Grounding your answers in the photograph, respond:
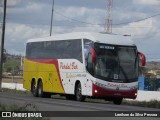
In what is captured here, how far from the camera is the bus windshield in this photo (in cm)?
3088

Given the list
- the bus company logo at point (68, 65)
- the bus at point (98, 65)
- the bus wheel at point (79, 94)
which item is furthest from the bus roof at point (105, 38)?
the bus wheel at point (79, 94)

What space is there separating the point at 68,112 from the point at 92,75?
9674 millimetres

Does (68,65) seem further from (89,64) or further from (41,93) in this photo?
(41,93)

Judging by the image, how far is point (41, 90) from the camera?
126 feet

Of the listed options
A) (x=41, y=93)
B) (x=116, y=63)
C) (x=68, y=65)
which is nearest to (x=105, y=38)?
(x=116, y=63)

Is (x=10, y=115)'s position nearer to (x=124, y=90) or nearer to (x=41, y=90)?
(x=124, y=90)

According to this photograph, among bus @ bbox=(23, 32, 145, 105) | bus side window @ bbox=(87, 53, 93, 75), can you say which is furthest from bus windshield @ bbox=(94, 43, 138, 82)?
bus side window @ bbox=(87, 53, 93, 75)

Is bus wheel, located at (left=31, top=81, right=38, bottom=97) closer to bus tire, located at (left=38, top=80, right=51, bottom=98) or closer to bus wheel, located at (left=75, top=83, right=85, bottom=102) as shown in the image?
bus tire, located at (left=38, top=80, right=51, bottom=98)

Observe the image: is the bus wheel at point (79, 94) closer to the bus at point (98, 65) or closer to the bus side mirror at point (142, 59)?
the bus at point (98, 65)

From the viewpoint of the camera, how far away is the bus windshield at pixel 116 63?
30875mm

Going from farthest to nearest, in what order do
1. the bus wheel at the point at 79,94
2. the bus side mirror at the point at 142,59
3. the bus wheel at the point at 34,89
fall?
1. the bus wheel at the point at 34,89
2. the bus wheel at the point at 79,94
3. the bus side mirror at the point at 142,59

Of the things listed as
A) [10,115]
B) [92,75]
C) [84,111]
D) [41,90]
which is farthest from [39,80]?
[10,115]

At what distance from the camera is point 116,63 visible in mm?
31094

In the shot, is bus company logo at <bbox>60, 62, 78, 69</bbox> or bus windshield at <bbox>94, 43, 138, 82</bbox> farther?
bus company logo at <bbox>60, 62, 78, 69</bbox>
